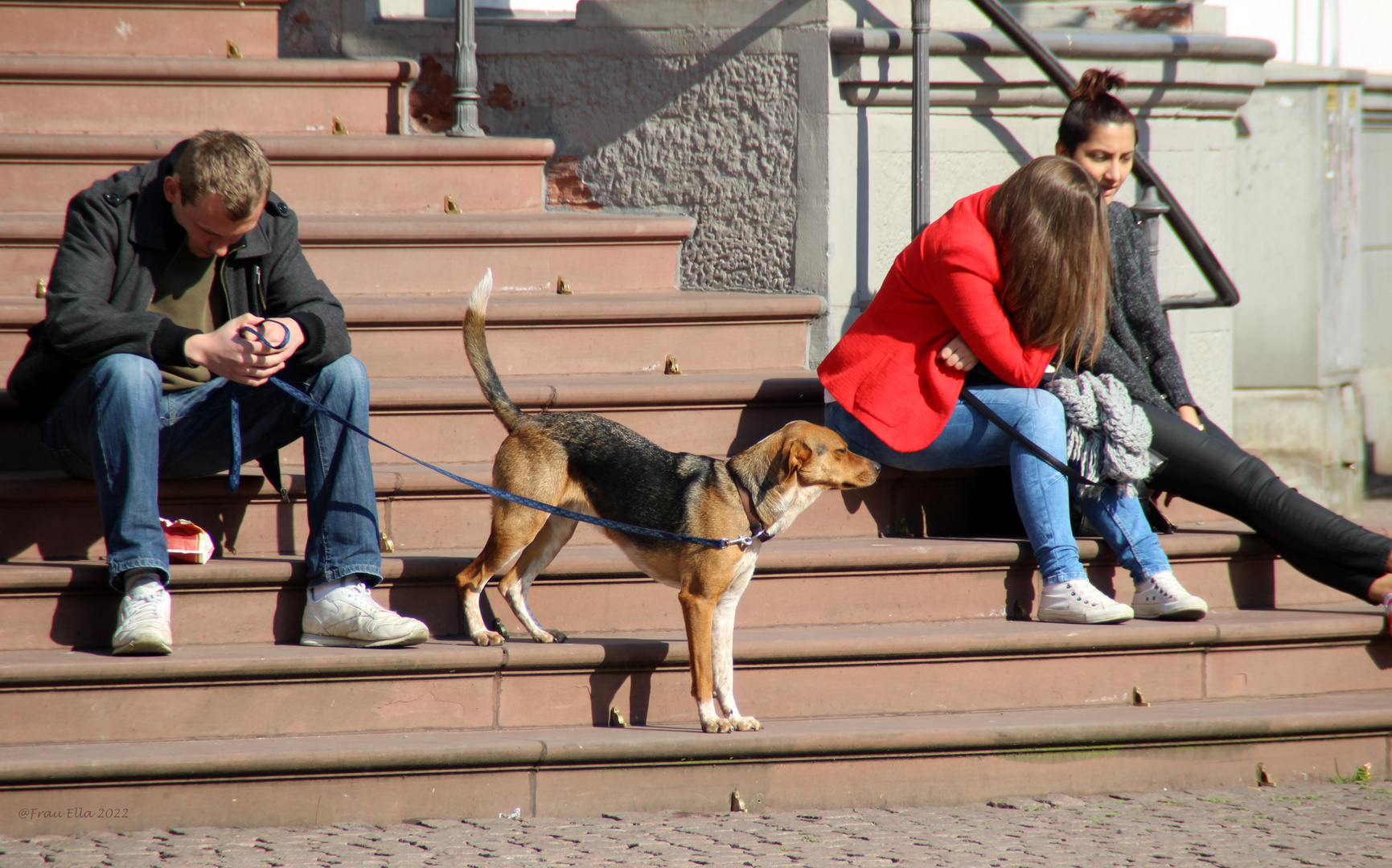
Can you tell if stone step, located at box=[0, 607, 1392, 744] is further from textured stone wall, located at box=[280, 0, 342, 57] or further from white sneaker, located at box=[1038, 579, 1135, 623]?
textured stone wall, located at box=[280, 0, 342, 57]

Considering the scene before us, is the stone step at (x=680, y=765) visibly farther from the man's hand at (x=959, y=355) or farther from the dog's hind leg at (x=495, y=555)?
the man's hand at (x=959, y=355)

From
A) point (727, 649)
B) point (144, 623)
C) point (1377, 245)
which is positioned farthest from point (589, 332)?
point (1377, 245)

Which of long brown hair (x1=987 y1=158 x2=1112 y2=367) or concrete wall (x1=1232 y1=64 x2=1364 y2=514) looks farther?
concrete wall (x1=1232 y1=64 x2=1364 y2=514)

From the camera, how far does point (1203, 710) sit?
12.0ft

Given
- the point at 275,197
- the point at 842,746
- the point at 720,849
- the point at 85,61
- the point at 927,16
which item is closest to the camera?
the point at 720,849

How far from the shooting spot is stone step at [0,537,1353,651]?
3.34 metres

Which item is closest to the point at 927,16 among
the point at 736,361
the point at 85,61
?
the point at 736,361

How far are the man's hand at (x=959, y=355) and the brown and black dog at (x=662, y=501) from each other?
1.82 feet

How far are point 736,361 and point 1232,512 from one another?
186cm

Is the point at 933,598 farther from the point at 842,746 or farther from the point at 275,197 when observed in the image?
the point at 275,197


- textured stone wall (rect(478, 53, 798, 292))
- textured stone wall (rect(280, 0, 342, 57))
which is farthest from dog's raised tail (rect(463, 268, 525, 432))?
textured stone wall (rect(280, 0, 342, 57))

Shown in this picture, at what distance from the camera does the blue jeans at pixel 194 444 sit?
315 centimetres

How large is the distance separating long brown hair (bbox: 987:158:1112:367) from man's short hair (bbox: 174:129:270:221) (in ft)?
7.04

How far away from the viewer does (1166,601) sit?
149 inches
